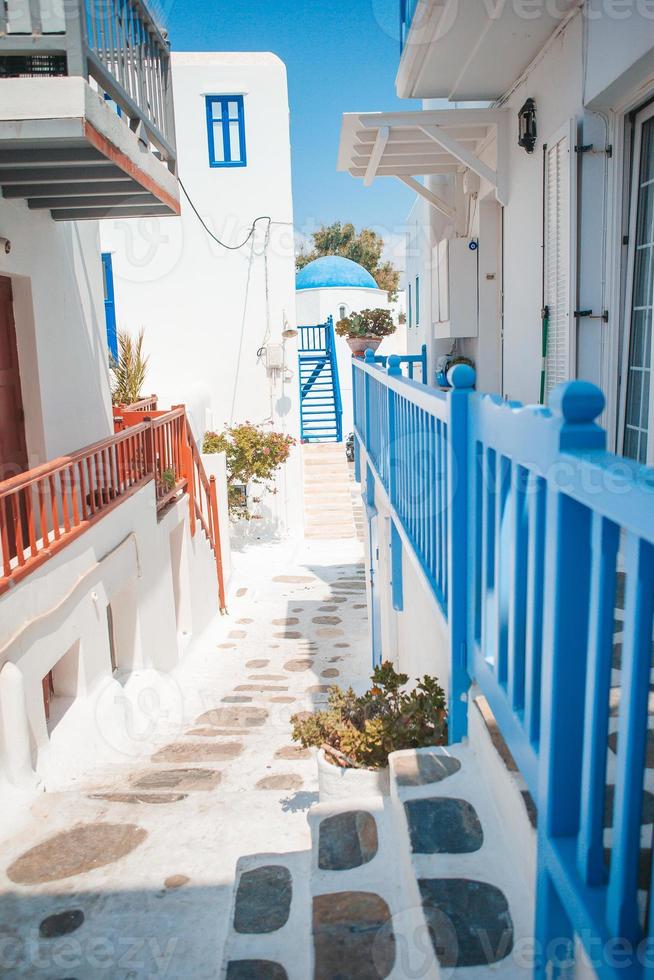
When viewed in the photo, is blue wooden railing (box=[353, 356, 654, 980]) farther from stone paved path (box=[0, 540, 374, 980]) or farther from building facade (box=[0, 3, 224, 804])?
building facade (box=[0, 3, 224, 804])

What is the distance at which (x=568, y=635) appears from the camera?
1.53m

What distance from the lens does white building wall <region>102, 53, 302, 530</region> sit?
14422mm

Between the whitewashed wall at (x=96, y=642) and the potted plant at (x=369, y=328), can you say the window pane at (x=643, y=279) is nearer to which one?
the whitewashed wall at (x=96, y=642)

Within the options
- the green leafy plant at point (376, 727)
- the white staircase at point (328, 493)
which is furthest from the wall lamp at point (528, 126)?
the white staircase at point (328, 493)

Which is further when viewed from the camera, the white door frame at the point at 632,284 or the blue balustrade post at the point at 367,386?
the blue balustrade post at the point at 367,386

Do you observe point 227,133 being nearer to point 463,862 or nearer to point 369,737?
point 369,737

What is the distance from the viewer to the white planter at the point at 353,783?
314 centimetres

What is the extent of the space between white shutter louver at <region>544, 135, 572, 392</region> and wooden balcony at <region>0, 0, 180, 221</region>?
10.4 feet

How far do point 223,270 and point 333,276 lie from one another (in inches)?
482

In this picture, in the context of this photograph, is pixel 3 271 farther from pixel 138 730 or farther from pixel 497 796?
pixel 497 796

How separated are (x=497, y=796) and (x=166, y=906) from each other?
197cm

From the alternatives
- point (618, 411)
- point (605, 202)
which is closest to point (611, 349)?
point (618, 411)

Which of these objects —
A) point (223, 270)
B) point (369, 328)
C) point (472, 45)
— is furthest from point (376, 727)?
point (369, 328)

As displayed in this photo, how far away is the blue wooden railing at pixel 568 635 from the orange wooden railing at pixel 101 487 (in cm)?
352
